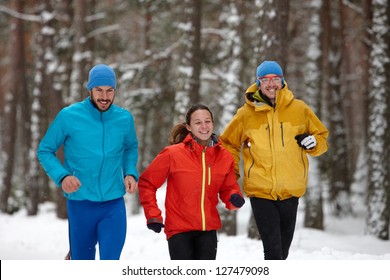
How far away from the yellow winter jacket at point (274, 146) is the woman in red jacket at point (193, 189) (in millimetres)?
409

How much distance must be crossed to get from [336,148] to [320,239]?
6.31 m

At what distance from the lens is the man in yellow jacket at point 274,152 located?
5.50 m

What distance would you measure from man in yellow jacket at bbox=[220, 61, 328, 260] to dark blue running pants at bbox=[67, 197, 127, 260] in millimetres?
1234

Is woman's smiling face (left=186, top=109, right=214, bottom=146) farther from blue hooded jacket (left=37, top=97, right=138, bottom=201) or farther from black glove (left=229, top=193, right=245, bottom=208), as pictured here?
blue hooded jacket (left=37, top=97, right=138, bottom=201)

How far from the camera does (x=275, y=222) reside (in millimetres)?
5469

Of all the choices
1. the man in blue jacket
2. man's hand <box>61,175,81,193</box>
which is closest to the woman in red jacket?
the man in blue jacket

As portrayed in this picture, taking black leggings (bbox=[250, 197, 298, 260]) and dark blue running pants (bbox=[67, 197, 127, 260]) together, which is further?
black leggings (bbox=[250, 197, 298, 260])

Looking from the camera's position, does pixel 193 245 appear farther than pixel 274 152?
No

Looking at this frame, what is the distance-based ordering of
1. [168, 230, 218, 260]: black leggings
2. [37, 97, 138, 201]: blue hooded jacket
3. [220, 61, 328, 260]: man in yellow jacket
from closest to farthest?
[168, 230, 218, 260]: black leggings → [37, 97, 138, 201]: blue hooded jacket → [220, 61, 328, 260]: man in yellow jacket

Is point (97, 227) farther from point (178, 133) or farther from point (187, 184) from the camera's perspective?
point (178, 133)

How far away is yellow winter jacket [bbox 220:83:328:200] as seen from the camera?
18.1ft

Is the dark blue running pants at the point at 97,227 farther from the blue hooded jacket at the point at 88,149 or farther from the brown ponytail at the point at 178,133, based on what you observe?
the brown ponytail at the point at 178,133

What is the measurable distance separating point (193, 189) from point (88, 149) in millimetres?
1005

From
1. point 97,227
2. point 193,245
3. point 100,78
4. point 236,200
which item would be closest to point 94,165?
point 97,227
